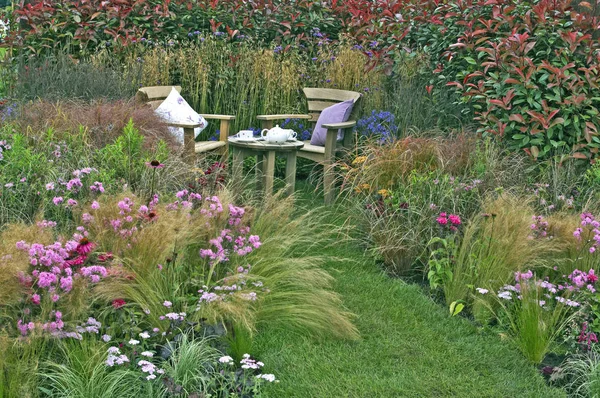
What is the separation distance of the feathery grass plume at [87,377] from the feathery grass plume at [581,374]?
1901 millimetres

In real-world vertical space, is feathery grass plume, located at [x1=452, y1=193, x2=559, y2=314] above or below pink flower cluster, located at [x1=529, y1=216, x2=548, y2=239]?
below

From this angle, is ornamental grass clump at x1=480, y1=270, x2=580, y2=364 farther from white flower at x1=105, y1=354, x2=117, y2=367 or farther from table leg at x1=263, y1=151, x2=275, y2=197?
table leg at x1=263, y1=151, x2=275, y2=197

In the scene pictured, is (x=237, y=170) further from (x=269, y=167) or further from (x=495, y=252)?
(x=495, y=252)

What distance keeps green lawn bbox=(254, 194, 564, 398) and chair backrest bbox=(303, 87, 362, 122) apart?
356 cm

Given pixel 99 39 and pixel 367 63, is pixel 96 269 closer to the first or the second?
pixel 367 63

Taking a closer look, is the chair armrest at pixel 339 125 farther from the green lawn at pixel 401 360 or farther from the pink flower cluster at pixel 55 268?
the pink flower cluster at pixel 55 268

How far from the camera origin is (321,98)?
7.79 metres

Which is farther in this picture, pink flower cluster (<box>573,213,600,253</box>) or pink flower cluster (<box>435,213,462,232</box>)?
pink flower cluster (<box>435,213,462,232</box>)

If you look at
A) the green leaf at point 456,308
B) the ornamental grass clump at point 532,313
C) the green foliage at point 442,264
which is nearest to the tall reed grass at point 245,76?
the green foliage at point 442,264

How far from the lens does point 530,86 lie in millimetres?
5910

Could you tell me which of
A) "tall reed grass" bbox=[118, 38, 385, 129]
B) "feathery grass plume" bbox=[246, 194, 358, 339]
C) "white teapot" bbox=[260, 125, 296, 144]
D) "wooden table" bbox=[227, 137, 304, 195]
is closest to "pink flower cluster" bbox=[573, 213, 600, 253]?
"feathery grass plume" bbox=[246, 194, 358, 339]

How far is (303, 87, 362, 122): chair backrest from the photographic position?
7.65 meters

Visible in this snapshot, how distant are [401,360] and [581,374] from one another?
33.7 inches

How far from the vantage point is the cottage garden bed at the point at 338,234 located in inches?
131
